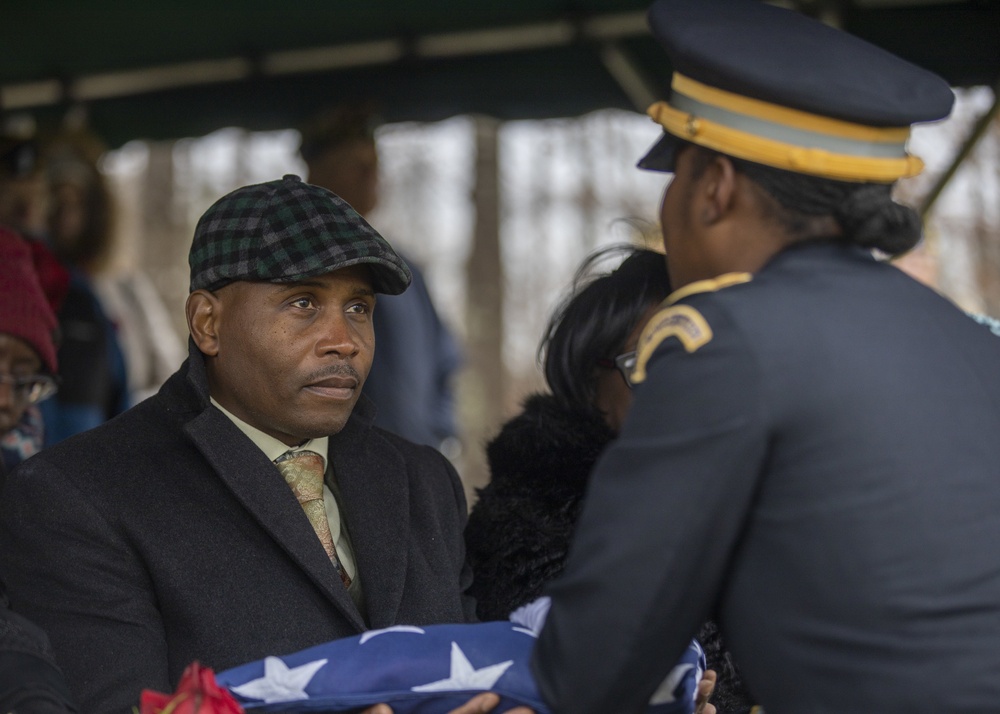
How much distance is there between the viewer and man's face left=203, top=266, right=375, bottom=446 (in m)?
2.59

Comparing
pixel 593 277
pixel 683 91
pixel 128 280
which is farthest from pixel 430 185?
pixel 683 91

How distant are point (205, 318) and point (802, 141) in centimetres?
137

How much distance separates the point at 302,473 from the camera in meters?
2.69

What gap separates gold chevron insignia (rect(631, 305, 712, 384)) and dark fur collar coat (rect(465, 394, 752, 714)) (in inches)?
38.6

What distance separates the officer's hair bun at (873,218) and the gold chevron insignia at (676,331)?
10.9 inches

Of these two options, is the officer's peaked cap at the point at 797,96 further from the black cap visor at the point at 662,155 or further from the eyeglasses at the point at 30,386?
the eyeglasses at the point at 30,386

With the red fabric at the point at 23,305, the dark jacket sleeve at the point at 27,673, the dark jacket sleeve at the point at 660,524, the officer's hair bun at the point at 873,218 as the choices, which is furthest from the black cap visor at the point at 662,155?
the red fabric at the point at 23,305

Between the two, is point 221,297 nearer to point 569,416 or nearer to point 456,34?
point 569,416

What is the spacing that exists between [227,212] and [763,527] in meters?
1.38

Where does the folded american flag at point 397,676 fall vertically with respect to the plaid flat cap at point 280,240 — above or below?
below

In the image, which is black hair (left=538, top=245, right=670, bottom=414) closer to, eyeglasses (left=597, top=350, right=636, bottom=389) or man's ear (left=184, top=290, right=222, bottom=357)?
eyeglasses (left=597, top=350, right=636, bottom=389)

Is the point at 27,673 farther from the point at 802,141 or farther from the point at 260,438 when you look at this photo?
the point at 802,141

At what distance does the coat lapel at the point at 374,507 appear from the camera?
2.58 metres

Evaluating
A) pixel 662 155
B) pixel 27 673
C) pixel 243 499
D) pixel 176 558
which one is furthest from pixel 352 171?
pixel 27 673
